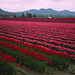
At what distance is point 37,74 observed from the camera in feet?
11.8

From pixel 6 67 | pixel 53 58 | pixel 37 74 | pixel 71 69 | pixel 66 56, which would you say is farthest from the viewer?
pixel 66 56

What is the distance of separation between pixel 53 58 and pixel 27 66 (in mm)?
1075

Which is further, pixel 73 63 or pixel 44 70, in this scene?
pixel 73 63

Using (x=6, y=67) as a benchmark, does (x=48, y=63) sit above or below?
below

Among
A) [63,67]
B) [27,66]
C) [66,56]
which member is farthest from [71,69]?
[27,66]

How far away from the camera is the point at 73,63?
4.62 meters

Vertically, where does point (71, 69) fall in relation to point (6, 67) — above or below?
below

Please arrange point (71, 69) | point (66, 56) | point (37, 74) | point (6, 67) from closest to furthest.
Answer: point (6, 67)
point (37, 74)
point (71, 69)
point (66, 56)

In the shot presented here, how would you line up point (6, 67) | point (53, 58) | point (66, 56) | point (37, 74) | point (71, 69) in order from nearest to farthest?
point (6, 67) < point (37, 74) < point (71, 69) < point (53, 58) < point (66, 56)

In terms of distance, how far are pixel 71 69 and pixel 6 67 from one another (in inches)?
92.4

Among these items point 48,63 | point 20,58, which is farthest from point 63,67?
point 20,58

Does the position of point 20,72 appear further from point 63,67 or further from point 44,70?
point 63,67

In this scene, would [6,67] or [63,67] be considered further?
[63,67]

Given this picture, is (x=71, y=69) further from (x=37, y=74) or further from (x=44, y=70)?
(x=37, y=74)
